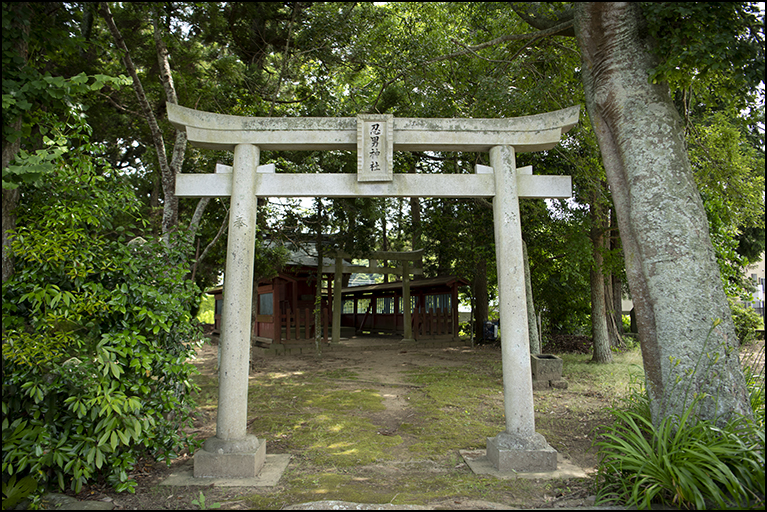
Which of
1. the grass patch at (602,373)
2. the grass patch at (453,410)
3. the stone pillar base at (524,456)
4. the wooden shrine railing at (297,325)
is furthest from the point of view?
the wooden shrine railing at (297,325)

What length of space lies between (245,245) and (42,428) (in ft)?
7.47

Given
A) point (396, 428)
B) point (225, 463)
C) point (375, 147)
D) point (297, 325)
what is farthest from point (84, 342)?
point (297, 325)

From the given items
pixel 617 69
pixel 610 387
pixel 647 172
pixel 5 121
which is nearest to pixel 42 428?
pixel 5 121

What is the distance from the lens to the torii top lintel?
487 centimetres

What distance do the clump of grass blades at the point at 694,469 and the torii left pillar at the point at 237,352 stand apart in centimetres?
325

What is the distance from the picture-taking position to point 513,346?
15.1 feet

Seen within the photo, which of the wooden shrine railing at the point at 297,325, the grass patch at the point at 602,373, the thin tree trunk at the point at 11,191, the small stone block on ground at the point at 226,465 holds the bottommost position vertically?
the small stone block on ground at the point at 226,465

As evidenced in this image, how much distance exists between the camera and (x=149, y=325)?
4031 millimetres

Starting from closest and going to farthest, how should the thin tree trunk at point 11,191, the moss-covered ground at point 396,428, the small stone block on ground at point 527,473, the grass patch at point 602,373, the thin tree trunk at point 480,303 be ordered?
the thin tree trunk at point 11,191, the moss-covered ground at point 396,428, the small stone block on ground at point 527,473, the grass patch at point 602,373, the thin tree trunk at point 480,303

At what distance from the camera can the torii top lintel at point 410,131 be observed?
192 inches

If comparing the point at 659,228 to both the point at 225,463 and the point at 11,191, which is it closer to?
the point at 225,463

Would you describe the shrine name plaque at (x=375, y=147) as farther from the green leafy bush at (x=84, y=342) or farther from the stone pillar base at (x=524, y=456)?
the stone pillar base at (x=524, y=456)

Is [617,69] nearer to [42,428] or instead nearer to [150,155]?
[42,428]

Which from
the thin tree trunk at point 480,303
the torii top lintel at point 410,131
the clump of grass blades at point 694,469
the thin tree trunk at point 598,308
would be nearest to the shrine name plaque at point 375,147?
the torii top lintel at point 410,131
